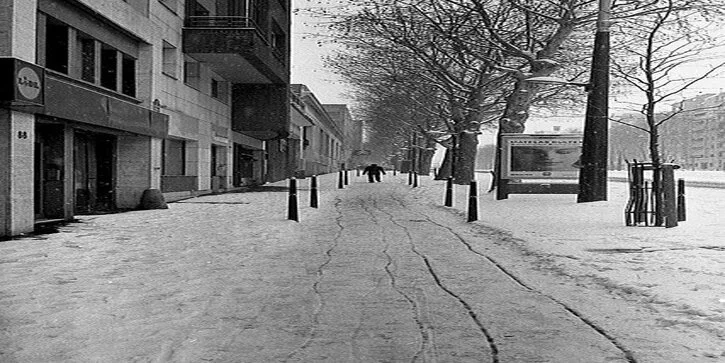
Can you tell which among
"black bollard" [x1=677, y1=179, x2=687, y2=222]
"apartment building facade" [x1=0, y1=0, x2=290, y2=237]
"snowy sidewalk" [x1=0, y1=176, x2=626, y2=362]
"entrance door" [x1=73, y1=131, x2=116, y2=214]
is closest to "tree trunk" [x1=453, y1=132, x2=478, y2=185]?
"apartment building facade" [x1=0, y1=0, x2=290, y2=237]

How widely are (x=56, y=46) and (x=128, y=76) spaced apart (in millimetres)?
4196

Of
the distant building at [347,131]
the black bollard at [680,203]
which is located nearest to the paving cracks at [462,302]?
the black bollard at [680,203]

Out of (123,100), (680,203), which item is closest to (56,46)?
(123,100)

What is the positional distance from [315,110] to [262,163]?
1122 inches

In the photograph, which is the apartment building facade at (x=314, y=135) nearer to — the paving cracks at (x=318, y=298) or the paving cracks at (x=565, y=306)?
the paving cracks at (x=318, y=298)

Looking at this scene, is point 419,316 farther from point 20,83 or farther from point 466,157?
point 466,157

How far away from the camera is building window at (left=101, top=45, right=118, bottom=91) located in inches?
648

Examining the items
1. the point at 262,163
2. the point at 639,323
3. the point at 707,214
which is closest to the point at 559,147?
the point at 707,214

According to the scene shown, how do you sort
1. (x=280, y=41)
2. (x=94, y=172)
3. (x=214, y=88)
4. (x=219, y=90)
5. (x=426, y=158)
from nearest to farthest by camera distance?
(x=94, y=172) → (x=214, y=88) → (x=219, y=90) → (x=280, y=41) → (x=426, y=158)

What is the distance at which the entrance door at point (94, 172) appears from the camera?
16094 millimetres

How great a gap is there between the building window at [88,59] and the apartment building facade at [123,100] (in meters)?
0.03

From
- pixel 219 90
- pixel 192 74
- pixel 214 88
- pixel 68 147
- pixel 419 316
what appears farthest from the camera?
pixel 219 90

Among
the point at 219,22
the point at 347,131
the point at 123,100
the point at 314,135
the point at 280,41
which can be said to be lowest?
the point at 123,100

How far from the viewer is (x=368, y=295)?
20.8ft
